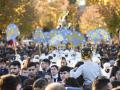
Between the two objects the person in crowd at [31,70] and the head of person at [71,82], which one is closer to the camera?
the head of person at [71,82]

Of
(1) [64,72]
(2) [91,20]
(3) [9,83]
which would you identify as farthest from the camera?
(2) [91,20]

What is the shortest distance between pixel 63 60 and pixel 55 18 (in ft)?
330

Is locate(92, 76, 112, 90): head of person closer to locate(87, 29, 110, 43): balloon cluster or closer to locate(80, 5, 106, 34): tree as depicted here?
locate(87, 29, 110, 43): balloon cluster

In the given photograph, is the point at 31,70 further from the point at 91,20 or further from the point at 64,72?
the point at 91,20

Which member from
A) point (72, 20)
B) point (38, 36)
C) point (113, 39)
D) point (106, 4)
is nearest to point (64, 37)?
point (38, 36)

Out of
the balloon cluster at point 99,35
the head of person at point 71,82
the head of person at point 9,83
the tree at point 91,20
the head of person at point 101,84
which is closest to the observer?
the head of person at point 9,83

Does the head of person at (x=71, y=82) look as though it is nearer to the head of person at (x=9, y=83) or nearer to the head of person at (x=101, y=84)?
the head of person at (x=101, y=84)

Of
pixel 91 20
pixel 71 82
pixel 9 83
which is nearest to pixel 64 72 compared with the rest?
pixel 71 82

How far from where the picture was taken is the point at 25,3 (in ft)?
199

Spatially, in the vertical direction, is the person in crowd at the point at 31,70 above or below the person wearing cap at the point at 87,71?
above

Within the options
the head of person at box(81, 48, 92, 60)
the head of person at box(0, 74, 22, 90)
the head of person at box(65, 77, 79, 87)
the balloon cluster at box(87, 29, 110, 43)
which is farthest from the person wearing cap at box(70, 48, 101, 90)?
the balloon cluster at box(87, 29, 110, 43)

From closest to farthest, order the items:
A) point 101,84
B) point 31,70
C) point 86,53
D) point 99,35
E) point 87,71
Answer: point 101,84, point 87,71, point 86,53, point 31,70, point 99,35

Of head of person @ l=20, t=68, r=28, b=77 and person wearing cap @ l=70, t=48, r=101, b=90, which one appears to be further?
head of person @ l=20, t=68, r=28, b=77

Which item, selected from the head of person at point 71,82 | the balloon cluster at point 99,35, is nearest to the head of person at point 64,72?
the head of person at point 71,82
